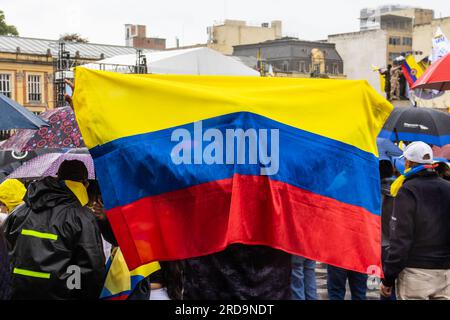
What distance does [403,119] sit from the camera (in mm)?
10383

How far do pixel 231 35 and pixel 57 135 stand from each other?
71191 mm

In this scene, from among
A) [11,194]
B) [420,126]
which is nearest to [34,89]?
[420,126]

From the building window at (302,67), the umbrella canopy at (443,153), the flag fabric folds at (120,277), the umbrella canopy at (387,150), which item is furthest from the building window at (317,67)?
the flag fabric folds at (120,277)

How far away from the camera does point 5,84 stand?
202 ft

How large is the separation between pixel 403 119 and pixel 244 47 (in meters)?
61.8

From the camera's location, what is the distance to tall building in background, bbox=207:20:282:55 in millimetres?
76944

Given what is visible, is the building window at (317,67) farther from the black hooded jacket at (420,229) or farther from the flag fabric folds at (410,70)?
the black hooded jacket at (420,229)

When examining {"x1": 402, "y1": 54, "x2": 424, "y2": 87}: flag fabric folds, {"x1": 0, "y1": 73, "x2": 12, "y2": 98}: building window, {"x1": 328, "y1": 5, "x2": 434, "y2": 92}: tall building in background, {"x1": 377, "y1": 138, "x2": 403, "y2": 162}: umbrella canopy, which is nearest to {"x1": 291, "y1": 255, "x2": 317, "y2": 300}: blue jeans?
{"x1": 377, "y1": 138, "x2": 403, "y2": 162}: umbrella canopy

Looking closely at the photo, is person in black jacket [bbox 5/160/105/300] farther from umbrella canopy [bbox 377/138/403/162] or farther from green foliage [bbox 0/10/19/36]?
green foliage [bbox 0/10/19/36]

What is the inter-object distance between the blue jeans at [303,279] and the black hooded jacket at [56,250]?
10.6 feet

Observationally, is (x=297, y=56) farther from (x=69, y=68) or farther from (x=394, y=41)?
(x=69, y=68)
